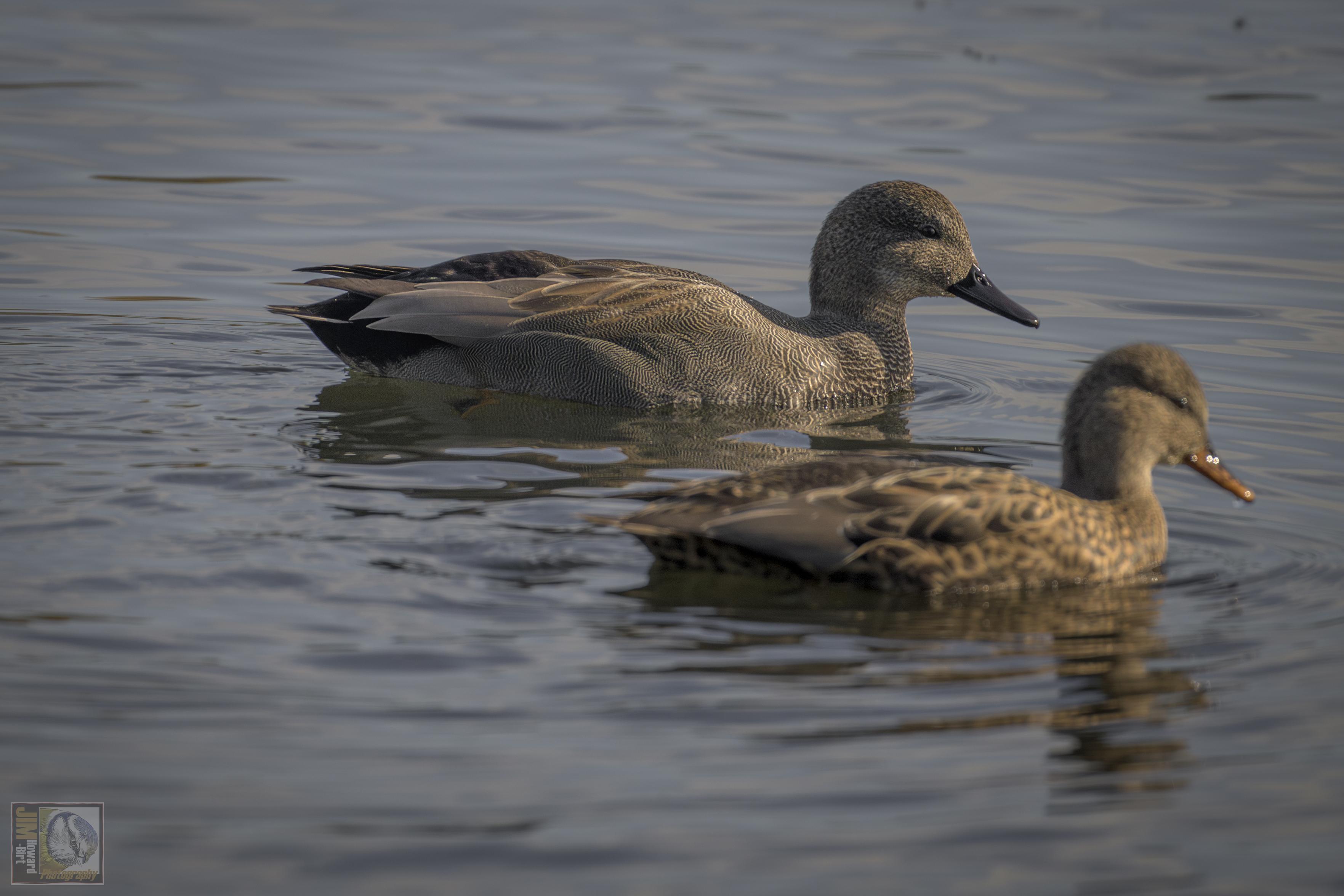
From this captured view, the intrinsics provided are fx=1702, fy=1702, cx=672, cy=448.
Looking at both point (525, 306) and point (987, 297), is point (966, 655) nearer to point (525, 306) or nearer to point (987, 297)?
point (525, 306)

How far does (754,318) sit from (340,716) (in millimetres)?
5198

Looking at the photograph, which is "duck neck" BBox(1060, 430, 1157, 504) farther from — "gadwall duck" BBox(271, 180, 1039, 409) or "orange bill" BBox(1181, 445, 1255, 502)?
"gadwall duck" BBox(271, 180, 1039, 409)

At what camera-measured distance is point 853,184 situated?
1426 centimetres

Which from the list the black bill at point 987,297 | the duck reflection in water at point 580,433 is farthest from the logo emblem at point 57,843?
the black bill at point 987,297

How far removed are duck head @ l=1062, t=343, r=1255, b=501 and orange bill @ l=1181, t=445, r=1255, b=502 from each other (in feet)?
0.34

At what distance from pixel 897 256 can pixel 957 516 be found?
446cm

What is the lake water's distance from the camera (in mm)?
4422

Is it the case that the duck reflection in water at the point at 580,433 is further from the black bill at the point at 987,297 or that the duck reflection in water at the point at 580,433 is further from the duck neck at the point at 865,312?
the black bill at the point at 987,297

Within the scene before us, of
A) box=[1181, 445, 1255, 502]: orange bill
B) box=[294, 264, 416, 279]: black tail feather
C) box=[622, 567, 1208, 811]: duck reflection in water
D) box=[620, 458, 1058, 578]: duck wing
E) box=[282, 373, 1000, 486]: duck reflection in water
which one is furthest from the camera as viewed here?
box=[294, 264, 416, 279]: black tail feather

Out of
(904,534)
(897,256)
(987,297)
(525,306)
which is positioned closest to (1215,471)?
(904,534)

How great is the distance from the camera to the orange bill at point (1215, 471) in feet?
22.7

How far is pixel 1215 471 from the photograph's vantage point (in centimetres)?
696

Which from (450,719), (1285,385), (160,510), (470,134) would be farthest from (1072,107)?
(450,719)

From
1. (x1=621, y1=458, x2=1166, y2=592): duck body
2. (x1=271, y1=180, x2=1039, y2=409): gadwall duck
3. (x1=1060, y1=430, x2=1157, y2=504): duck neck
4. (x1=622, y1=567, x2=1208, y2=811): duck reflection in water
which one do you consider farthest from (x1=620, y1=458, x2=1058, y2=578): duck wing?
(x1=271, y1=180, x2=1039, y2=409): gadwall duck
